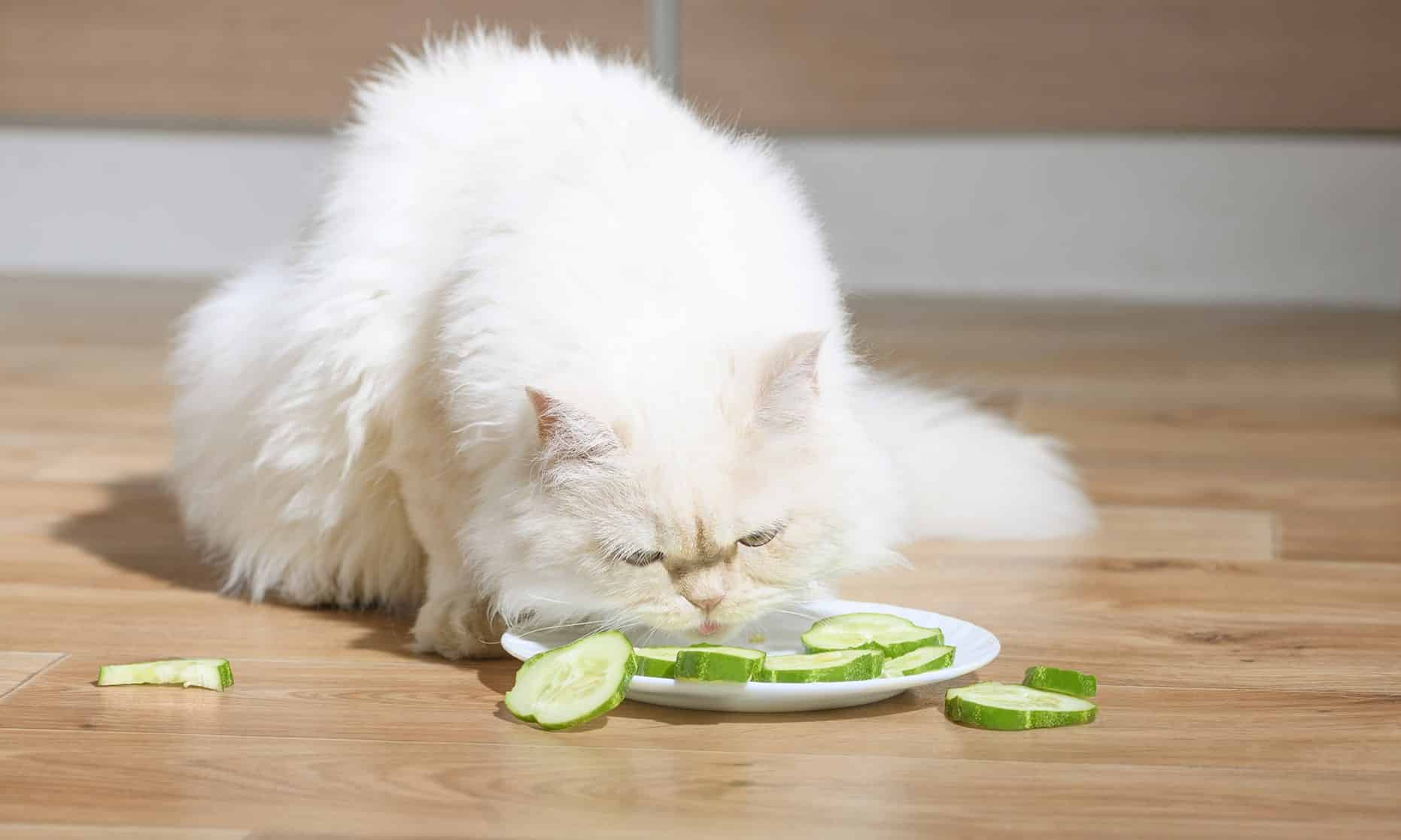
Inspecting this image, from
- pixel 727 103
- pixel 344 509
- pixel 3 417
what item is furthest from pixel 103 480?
pixel 727 103

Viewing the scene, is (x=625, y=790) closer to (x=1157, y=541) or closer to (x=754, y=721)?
(x=754, y=721)

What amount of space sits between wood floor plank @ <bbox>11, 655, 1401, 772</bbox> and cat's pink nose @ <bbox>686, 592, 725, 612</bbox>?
0.12 m

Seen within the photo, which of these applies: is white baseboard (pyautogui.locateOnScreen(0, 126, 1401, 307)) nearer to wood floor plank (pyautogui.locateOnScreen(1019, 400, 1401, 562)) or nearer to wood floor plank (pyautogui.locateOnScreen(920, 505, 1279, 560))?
wood floor plank (pyautogui.locateOnScreen(1019, 400, 1401, 562))

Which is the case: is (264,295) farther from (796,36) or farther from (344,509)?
(796,36)

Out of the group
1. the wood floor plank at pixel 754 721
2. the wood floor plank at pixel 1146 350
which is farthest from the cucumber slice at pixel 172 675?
the wood floor plank at pixel 1146 350

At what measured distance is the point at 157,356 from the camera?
388 centimetres

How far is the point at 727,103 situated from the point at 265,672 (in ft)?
11.5

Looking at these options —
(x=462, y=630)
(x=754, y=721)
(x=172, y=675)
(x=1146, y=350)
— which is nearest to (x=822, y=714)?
(x=754, y=721)

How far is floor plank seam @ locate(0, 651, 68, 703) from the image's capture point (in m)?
1.59

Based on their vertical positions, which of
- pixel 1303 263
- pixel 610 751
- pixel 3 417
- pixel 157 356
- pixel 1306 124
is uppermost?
pixel 1306 124

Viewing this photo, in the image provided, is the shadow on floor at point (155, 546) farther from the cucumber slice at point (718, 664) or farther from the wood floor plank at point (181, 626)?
the cucumber slice at point (718, 664)

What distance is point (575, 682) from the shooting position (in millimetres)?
1466

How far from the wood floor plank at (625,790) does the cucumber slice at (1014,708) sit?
8cm

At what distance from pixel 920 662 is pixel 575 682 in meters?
0.31
